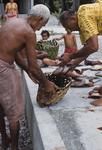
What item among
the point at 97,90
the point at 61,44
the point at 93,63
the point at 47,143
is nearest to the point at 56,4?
the point at 61,44

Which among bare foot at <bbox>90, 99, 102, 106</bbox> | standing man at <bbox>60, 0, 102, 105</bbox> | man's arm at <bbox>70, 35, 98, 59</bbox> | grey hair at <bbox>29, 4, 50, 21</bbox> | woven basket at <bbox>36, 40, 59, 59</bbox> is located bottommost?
woven basket at <bbox>36, 40, 59, 59</bbox>

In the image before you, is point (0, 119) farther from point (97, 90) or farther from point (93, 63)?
point (93, 63)

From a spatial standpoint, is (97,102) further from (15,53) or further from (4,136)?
(15,53)

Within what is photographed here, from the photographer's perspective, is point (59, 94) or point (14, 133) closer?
point (14, 133)

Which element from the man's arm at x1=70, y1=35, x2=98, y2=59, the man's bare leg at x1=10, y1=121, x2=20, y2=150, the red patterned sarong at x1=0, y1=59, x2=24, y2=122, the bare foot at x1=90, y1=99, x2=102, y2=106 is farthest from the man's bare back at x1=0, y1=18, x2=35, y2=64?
the bare foot at x1=90, y1=99, x2=102, y2=106

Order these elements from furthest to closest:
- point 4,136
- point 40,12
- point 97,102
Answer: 1. point 97,102
2. point 4,136
3. point 40,12

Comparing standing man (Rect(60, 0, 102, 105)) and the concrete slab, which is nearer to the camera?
the concrete slab

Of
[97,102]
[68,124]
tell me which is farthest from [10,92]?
[97,102]

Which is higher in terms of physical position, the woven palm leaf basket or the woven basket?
the woven palm leaf basket

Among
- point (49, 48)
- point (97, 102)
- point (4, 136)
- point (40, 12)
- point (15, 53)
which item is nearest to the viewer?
point (40, 12)

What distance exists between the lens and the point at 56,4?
108 feet

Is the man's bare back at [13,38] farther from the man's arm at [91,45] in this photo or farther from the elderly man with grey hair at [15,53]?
the man's arm at [91,45]

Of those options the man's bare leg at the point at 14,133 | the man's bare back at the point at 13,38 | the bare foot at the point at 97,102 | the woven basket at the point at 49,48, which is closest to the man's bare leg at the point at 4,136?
the man's bare leg at the point at 14,133

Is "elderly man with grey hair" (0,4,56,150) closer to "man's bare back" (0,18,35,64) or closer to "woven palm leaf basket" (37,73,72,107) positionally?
"man's bare back" (0,18,35,64)
